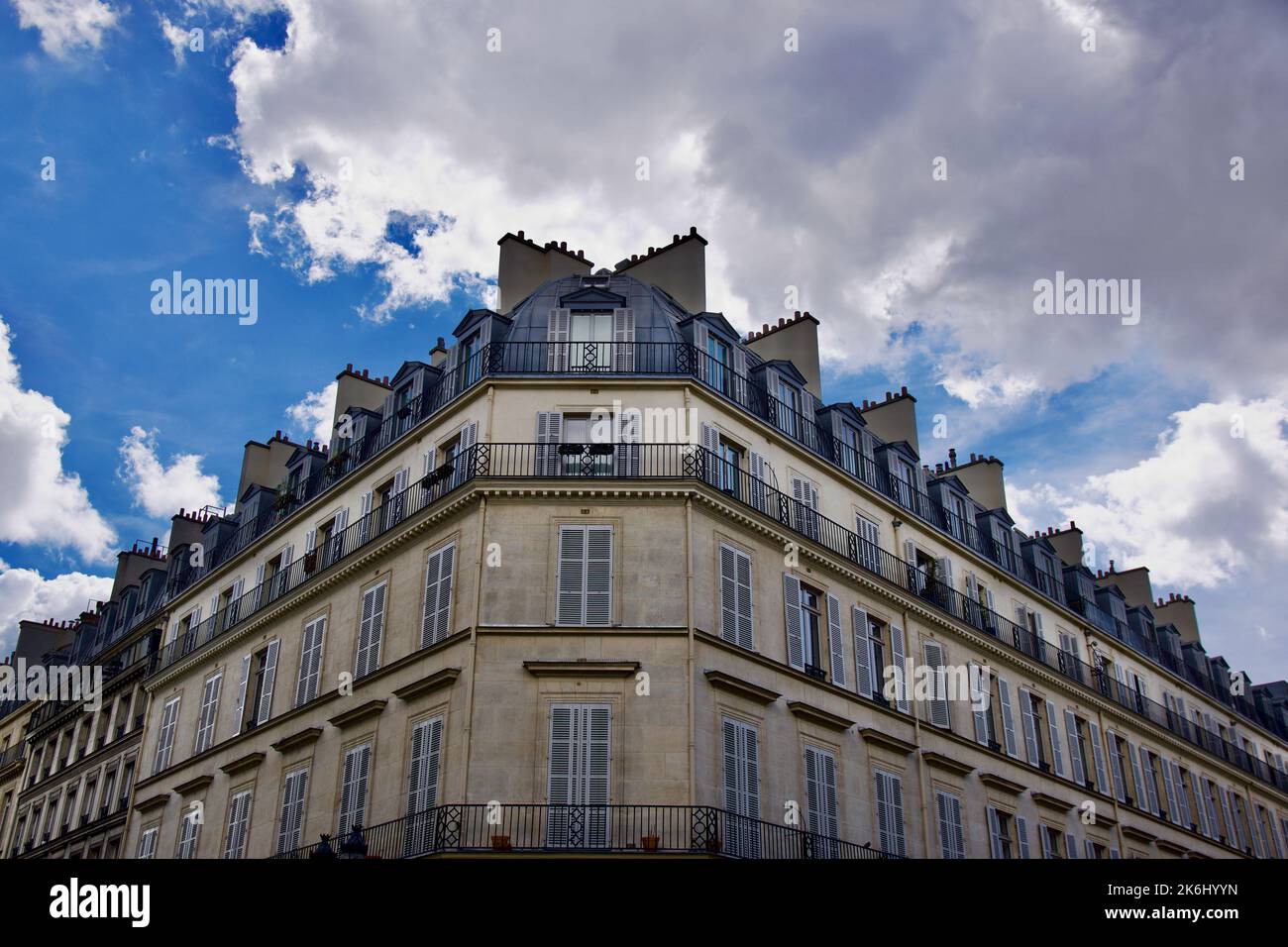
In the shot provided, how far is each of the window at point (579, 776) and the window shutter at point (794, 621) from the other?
184 inches

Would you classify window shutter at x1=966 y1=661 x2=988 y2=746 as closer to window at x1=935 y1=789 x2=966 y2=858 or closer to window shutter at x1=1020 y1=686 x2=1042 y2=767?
window shutter at x1=1020 y1=686 x2=1042 y2=767

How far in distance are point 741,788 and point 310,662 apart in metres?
10.5

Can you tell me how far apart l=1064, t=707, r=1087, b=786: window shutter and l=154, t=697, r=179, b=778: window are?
2347 cm

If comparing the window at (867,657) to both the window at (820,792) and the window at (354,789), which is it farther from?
the window at (354,789)

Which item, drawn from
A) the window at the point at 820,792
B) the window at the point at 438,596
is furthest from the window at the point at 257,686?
the window at the point at 820,792

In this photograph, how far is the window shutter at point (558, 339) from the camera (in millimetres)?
24375

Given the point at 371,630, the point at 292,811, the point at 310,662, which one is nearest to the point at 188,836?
the point at 292,811

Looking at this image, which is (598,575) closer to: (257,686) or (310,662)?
(310,662)

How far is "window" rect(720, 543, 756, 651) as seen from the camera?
72.4ft

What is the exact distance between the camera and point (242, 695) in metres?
28.2
